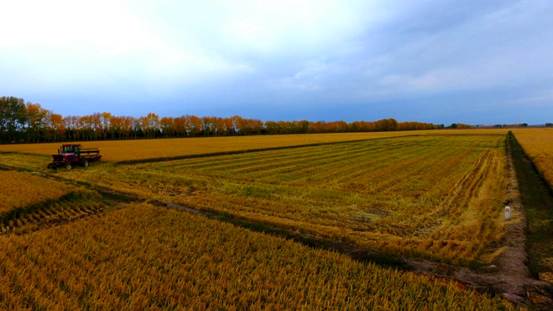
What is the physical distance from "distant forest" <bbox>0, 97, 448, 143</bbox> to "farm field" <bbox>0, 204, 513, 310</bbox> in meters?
98.3

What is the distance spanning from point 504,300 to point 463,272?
3.89ft

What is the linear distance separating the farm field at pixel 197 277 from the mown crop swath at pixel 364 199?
1.87 meters

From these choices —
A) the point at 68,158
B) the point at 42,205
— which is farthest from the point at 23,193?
the point at 68,158

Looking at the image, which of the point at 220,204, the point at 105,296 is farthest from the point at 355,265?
the point at 220,204

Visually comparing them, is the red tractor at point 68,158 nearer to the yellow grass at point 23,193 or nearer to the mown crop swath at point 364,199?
the mown crop swath at point 364,199

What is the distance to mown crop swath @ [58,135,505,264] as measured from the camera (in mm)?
8234

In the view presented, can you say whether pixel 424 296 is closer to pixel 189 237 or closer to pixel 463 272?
pixel 463 272

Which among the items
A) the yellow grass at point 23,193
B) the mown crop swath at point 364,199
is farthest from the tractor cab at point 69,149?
the yellow grass at point 23,193

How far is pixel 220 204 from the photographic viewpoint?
39.5ft

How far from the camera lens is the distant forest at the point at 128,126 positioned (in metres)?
77.2

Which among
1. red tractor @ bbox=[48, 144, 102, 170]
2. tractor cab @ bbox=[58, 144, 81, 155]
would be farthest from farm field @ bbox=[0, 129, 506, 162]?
tractor cab @ bbox=[58, 144, 81, 155]

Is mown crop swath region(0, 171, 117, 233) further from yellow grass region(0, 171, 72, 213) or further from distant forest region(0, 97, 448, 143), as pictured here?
distant forest region(0, 97, 448, 143)

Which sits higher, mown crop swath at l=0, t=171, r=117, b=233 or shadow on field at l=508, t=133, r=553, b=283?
mown crop swath at l=0, t=171, r=117, b=233

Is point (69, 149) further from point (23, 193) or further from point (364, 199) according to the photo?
point (364, 199)
